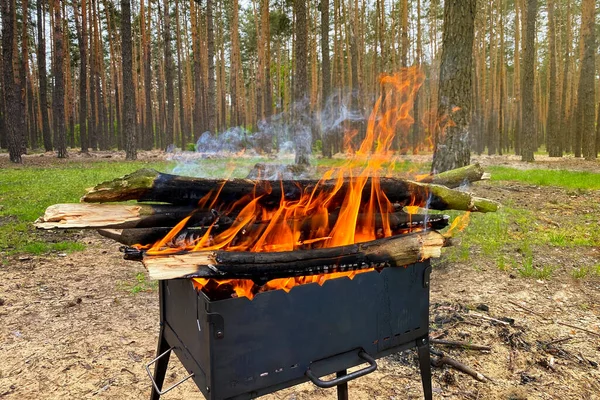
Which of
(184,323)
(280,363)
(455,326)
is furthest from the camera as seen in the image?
(455,326)

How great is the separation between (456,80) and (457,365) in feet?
19.0

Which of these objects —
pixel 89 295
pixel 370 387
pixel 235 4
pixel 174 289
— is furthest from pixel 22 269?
pixel 235 4

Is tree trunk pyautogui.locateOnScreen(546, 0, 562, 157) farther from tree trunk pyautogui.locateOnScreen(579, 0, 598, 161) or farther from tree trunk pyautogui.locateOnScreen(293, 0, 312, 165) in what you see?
tree trunk pyautogui.locateOnScreen(293, 0, 312, 165)

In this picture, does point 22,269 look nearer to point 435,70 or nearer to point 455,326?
point 455,326

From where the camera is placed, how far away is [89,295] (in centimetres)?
448

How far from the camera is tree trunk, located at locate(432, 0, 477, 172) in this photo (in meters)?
7.20

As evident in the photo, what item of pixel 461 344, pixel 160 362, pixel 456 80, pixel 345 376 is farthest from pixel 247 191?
pixel 456 80

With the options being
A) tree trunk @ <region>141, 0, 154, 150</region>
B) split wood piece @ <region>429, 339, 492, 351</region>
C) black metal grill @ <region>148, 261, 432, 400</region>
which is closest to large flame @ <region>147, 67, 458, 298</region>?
black metal grill @ <region>148, 261, 432, 400</region>

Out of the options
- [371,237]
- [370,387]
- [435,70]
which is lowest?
[370,387]

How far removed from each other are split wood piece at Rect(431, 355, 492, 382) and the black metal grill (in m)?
0.86

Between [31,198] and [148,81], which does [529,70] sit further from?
[148,81]

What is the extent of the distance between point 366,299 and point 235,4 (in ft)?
85.6

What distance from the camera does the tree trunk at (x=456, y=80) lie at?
7.20m

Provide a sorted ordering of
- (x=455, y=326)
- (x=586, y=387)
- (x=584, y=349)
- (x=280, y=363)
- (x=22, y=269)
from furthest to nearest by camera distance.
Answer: (x=22, y=269)
(x=455, y=326)
(x=584, y=349)
(x=586, y=387)
(x=280, y=363)
